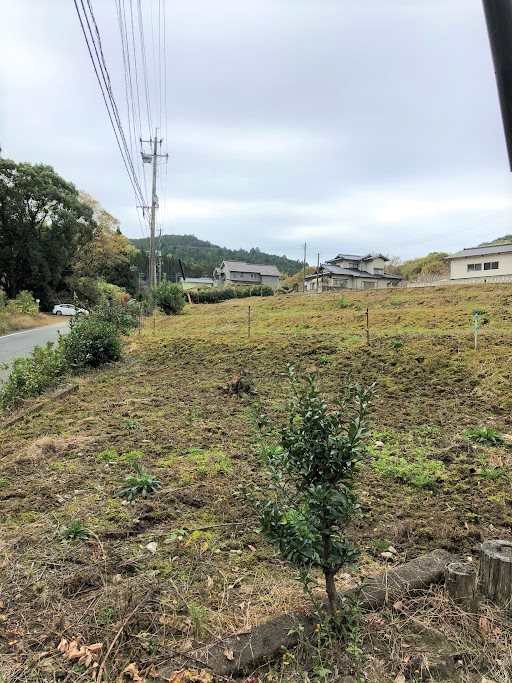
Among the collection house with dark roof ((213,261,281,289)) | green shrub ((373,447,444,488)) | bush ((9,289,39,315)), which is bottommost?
green shrub ((373,447,444,488))

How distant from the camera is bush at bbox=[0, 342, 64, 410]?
254 inches

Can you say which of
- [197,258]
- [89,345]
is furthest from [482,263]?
[197,258]

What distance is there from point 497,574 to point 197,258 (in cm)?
9073

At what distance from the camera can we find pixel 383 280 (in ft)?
145

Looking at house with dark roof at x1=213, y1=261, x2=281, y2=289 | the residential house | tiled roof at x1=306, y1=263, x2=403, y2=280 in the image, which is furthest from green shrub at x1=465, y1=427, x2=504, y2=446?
house with dark roof at x1=213, y1=261, x2=281, y2=289

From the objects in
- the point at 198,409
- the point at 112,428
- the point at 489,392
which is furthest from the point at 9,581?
the point at 489,392

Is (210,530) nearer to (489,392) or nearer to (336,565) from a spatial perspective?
(336,565)

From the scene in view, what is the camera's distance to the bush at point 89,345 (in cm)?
826

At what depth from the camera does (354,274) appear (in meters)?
43.9

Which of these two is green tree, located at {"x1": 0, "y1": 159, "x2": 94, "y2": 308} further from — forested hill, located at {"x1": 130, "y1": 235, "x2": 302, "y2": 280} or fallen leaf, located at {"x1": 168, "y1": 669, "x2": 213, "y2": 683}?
forested hill, located at {"x1": 130, "y1": 235, "x2": 302, "y2": 280}

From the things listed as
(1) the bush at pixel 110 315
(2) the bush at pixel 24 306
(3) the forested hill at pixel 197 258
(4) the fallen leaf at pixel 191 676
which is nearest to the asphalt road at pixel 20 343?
(1) the bush at pixel 110 315

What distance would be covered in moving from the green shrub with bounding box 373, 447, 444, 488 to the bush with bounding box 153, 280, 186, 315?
71.3ft

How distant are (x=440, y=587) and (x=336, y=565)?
66 centimetres

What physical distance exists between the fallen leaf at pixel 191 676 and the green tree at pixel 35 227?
95.8 feet
